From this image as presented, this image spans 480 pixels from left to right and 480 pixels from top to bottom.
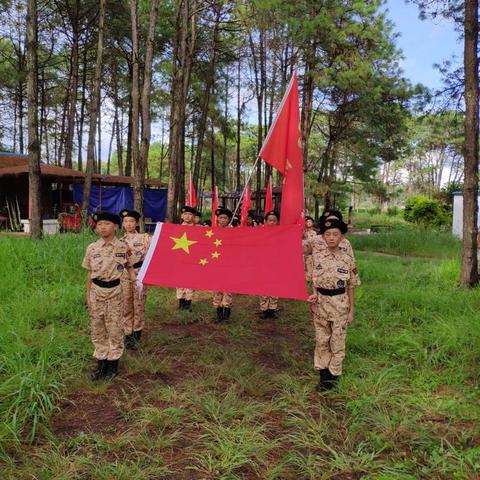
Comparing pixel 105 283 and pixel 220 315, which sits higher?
pixel 105 283

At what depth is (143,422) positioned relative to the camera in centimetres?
343

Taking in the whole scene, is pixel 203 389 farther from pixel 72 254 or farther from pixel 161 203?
pixel 161 203

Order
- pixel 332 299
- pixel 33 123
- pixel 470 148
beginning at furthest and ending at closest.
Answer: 1. pixel 33 123
2. pixel 470 148
3. pixel 332 299

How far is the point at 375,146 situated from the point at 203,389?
18560 millimetres

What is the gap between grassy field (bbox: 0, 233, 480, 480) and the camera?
296 cm

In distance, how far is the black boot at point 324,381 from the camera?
4.17 metres

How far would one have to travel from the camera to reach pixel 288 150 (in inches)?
204

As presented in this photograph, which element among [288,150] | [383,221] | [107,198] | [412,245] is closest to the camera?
[288,150]

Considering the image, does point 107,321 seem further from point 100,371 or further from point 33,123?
point 33,123

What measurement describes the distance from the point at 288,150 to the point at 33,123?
629cm

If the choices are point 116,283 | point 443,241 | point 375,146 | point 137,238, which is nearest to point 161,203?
point 375,146

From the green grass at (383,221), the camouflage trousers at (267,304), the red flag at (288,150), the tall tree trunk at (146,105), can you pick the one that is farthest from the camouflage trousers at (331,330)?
the green grass at (383,221)

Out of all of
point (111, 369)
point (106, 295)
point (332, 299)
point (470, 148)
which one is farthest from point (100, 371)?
point (470, 148)

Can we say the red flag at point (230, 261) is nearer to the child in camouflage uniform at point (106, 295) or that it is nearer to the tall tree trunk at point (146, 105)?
the child in camouflage uniform at point (106, 295)
